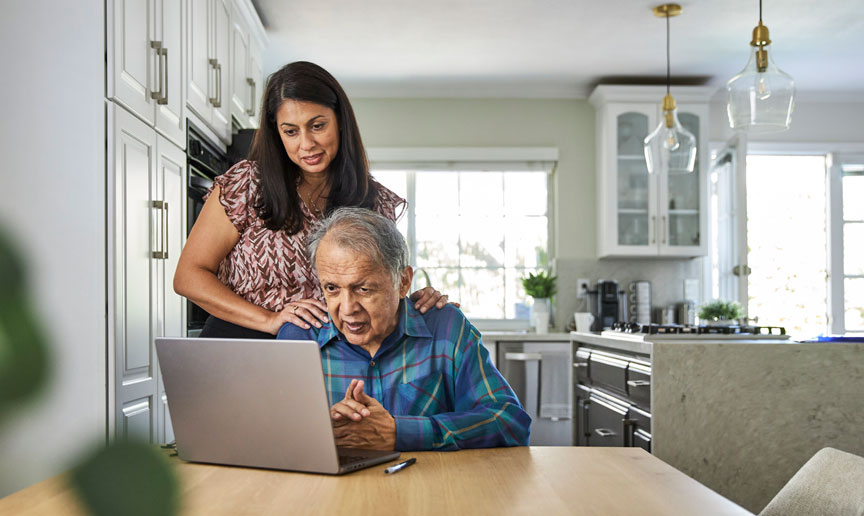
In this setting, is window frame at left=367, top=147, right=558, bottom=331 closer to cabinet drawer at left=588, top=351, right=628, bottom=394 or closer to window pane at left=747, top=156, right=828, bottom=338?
cabinet drawer at left=588, top=351, right=628, bottom=394

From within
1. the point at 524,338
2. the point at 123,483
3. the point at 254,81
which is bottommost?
the point at 524,338

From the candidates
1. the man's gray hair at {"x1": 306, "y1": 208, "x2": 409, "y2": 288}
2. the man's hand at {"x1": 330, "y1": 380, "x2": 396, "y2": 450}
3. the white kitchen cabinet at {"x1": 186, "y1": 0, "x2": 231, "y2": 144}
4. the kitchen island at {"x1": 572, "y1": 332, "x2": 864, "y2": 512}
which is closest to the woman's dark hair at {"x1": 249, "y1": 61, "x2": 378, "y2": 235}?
the man's gray hair at {"x1": 306, "y1": 208, "x2": 409, "y2": 288}

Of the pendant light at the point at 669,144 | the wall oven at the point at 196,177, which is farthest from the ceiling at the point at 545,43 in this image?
the wall oven at the point at 196,177

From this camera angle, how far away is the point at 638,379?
116 inches

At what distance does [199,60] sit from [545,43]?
87.0 inches

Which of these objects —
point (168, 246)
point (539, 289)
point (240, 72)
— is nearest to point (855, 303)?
point (539, 289)

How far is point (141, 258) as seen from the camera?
2305mm

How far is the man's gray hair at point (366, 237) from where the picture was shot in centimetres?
163

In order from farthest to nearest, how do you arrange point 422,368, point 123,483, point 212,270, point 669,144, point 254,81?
1. point 254,81
2. point 669,144
3. point 212,270
4. point 422,368
5. point 123,483

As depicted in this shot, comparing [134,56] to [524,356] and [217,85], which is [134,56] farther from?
[524,356]

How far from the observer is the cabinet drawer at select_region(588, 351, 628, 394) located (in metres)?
3.20

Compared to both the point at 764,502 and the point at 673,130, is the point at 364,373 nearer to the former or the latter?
the point at 764,502

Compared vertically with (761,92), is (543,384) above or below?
below

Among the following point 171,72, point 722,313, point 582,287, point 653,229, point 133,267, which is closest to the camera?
point 133,267
